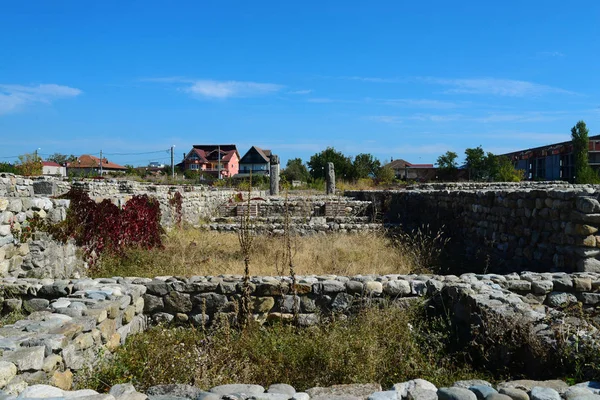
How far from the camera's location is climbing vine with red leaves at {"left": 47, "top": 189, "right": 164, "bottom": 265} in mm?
7965

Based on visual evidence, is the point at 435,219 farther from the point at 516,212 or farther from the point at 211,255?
the point at 211,255

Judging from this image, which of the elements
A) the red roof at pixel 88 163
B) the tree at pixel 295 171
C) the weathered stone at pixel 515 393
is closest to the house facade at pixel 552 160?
the tree at pixel 295 171

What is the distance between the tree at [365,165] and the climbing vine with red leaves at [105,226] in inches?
1225

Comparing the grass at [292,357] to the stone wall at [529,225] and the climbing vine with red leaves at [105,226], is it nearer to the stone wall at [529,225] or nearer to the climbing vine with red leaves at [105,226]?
the stone wall at [529,225]

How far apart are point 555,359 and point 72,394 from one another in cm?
336

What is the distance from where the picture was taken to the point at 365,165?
4209 centimetres

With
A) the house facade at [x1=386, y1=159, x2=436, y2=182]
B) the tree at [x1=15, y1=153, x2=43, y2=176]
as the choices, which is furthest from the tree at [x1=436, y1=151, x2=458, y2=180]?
the tree at [x1=15, y1=153, x2=43, y2=176]

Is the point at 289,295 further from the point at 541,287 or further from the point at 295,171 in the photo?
the point at 295,171

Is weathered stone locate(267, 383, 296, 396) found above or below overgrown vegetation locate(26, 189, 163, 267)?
below

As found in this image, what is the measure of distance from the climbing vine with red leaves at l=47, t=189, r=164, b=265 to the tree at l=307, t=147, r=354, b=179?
3045 centimetres

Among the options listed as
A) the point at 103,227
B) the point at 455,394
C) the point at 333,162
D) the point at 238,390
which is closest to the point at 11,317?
the point at 238,390

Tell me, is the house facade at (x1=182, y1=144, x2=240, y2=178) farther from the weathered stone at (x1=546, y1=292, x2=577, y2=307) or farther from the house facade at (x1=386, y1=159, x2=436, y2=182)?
the weathered stone at (x1=546, y1=292, x2=577, y2=307)

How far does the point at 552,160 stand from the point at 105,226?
45.7m

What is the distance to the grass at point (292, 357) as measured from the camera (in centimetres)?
382
